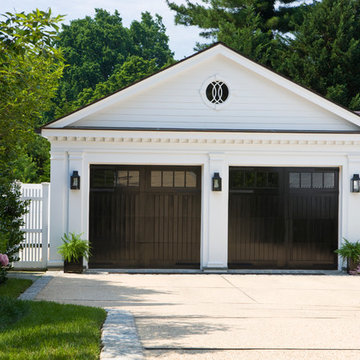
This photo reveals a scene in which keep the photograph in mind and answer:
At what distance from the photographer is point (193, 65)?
47.0 feet

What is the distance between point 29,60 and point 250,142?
545cm

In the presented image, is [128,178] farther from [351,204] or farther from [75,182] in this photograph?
[351,204]

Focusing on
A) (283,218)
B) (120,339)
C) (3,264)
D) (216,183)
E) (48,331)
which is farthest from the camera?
(283,218)

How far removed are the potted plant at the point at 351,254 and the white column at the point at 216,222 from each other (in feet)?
9.12

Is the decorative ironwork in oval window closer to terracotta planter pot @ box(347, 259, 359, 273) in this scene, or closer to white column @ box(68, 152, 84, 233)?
white column @ box(68, 152, 84, 233)

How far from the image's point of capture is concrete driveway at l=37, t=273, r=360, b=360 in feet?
21.6

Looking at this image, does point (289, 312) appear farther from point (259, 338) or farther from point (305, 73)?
point (305, 73)

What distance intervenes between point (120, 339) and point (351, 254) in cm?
894

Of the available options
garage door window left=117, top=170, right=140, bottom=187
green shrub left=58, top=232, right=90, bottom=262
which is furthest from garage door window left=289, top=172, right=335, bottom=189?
green shrub left=58, top=232, right=90, bottom=262

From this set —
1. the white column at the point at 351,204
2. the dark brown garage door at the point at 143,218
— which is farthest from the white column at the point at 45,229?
the white column at the point at 351,204

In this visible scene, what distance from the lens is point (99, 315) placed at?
793 centimetres

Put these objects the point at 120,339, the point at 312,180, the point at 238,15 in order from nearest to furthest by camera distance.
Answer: the point at 120,339
the point at 312,180
the point at 238,15

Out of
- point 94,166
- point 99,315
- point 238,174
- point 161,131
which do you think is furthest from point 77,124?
point 99,315

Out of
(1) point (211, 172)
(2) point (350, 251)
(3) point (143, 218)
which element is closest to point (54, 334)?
(3) point (143, 218)
